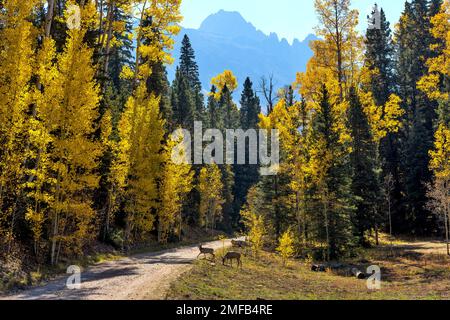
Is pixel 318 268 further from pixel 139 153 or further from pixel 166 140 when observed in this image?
pixel 166 140

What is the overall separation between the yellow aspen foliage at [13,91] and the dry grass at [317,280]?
28.8 feet

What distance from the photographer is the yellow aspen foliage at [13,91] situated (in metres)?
16.8

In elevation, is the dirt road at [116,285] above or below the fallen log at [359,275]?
above

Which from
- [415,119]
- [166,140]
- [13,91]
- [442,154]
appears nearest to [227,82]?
[415,119]

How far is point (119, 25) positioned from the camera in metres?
27.9

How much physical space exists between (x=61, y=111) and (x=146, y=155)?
13282mm

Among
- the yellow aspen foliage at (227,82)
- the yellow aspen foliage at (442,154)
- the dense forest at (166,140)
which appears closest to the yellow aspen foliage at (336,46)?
the dense forest at (166,140)

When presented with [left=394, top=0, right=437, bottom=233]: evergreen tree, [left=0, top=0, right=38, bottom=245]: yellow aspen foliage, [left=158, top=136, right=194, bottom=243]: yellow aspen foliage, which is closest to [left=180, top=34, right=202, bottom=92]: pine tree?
[left=394, top=0, right=437, bottom=233]: evergreen tree

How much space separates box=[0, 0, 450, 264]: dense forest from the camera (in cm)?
1873

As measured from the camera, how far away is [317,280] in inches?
848

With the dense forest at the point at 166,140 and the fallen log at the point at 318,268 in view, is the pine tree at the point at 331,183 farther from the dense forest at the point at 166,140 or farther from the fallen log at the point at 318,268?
the fallen log at the point at 318,268

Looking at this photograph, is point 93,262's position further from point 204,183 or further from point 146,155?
point 204,183

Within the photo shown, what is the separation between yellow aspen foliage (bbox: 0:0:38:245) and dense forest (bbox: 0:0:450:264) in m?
0.06
